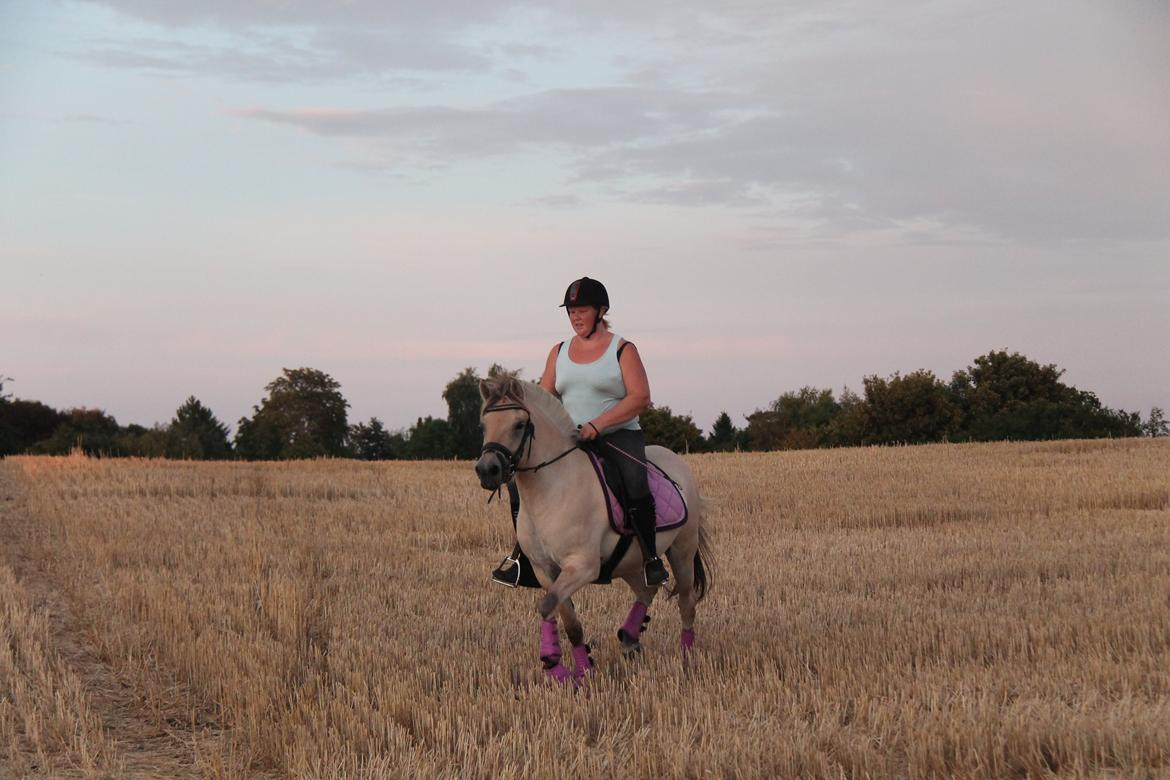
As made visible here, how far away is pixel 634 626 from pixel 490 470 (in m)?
2.40

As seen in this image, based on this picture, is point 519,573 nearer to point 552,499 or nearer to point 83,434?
point 552,499

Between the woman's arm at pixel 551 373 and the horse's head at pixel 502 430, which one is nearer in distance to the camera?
the horse's head at pixel 502 430

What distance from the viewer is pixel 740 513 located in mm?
19625

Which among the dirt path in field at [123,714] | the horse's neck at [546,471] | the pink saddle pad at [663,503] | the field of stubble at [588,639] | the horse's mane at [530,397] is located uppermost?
the horse's mane at [530,397]

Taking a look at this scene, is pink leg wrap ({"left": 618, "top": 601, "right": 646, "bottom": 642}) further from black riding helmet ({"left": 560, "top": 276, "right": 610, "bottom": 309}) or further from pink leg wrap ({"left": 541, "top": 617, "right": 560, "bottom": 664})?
black riding helmet ({"left": 560, "top": 276, "right": 610, "bottom": 309})

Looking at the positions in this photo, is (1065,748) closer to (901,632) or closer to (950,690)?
(950,690)

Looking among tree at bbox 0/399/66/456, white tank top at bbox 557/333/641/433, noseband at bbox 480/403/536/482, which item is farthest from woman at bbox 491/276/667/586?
tree at bbox 0/399/66/456

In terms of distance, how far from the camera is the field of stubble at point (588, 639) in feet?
19.4

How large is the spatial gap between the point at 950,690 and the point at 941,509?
13.4 m

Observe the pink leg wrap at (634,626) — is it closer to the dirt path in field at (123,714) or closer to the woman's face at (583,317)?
the woman's face at (583,317)

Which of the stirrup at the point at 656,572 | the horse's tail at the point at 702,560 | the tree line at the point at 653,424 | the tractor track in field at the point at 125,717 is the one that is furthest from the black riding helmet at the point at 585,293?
the tree line at the point at 653,424

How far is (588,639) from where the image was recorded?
366 inches

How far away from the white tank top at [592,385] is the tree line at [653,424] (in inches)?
2341

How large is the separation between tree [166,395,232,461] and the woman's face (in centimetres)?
9298
